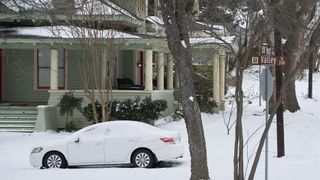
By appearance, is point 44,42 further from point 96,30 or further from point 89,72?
point 96,30

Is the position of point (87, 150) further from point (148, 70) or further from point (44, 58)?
point (44, 58)

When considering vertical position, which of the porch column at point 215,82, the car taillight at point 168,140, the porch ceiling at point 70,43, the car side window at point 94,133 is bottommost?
the car taillight at point 168,140

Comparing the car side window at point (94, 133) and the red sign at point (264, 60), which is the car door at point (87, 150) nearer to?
the car side window at point (94, 133)

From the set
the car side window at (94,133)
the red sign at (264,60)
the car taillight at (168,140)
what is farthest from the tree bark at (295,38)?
the car side window at (94,133)

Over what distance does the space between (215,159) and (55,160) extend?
14.7 ft

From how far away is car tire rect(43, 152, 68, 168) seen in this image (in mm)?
15828

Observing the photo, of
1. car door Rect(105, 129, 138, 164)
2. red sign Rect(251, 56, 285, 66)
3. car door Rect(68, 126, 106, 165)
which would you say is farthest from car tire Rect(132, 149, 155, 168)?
red sign Rect(251, 56, 285, 66)

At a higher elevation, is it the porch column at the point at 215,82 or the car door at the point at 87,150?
the porch column at the point at 215,82

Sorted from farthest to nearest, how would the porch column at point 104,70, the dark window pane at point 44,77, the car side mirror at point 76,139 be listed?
the dark window pane at point 44,77 → the porch column at point 104,70 → the car side mirror at point 76,139

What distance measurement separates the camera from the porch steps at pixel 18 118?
79.2 ft

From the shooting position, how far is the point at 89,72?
24.5 meters

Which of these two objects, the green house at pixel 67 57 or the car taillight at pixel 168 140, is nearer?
the car taillight at pixel 168 140

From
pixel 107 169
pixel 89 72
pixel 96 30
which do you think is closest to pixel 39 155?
pixel 107 169

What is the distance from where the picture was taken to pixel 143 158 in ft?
51.2
